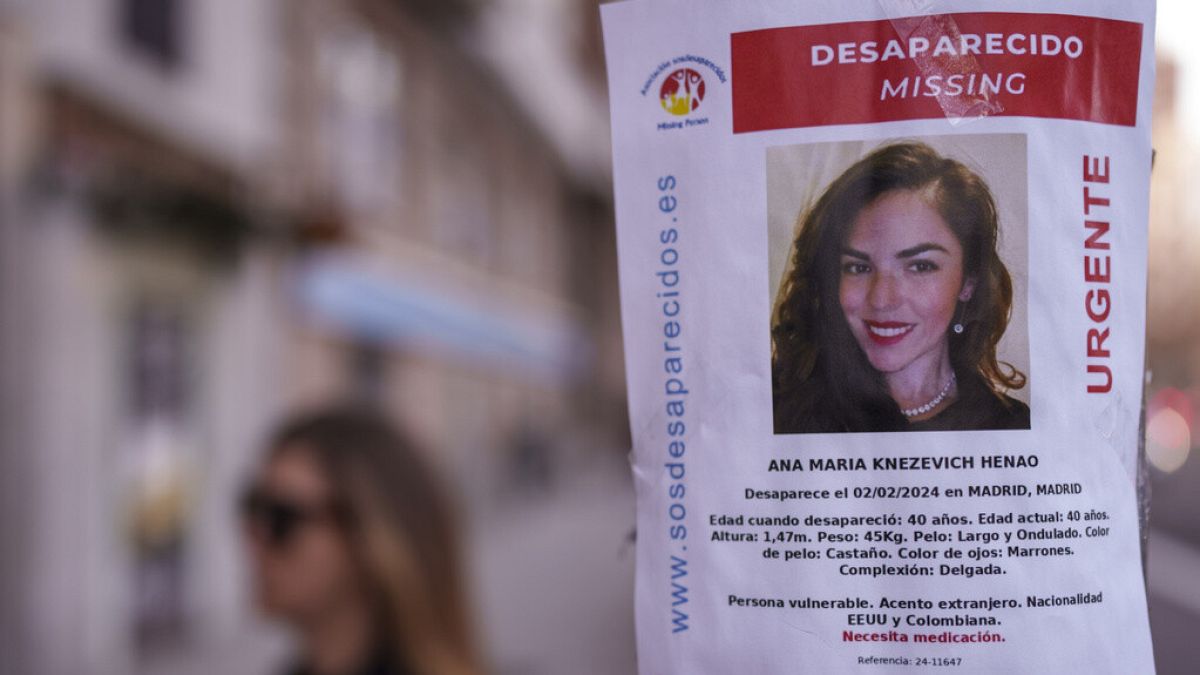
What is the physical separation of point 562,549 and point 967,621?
15.0 m

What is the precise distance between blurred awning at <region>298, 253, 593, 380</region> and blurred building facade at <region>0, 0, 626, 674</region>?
64mm

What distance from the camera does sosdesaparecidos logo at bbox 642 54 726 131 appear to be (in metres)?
1.07

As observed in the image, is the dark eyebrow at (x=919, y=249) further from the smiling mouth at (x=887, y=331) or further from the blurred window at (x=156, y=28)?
the blurred window at (x=156, y=28)

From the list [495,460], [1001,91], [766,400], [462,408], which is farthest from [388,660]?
[495,460]

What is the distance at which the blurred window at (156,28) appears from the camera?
10000 millimetres

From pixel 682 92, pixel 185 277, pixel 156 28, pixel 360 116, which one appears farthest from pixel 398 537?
pixel 360 116

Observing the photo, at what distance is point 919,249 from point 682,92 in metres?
0.26

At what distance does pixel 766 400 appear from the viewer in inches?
40.9

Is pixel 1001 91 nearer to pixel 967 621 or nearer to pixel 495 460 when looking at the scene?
pixel 967 621

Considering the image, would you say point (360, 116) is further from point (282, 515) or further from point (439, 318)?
point (282, 515)

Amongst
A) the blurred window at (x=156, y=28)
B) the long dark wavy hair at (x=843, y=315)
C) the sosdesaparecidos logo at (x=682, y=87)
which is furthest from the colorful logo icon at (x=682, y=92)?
Answer: the blurred window at (x=156, y=28)

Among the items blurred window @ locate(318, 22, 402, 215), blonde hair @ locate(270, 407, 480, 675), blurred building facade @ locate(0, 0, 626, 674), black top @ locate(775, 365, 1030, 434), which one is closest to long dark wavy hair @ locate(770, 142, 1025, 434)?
black top @ locate(775, 365, 1030, 434)

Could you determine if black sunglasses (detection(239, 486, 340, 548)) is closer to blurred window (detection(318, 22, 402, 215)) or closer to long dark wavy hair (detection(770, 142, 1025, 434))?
long dark wavy hair (detection(770, 142, 1025, 434))

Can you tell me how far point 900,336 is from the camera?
102 cm
